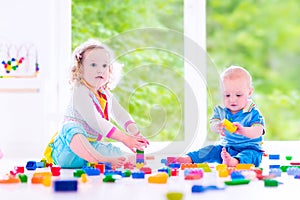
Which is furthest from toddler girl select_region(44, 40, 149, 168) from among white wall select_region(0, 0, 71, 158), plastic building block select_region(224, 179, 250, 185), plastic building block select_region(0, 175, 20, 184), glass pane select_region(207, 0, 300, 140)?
glass pane select_region(207, 0, 300, 140)

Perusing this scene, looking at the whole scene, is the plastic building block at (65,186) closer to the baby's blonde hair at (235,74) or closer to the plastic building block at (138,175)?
the plastic building block at (138,175)

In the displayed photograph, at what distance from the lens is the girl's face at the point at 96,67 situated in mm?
2070

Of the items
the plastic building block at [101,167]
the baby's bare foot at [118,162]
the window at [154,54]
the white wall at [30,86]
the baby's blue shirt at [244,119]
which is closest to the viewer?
the plastic building block at [101,167]

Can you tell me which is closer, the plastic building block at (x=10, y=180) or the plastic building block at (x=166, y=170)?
the plastic building block at (x=10, y=180)

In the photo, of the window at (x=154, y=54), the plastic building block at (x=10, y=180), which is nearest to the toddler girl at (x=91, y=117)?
the window at (x=154, y=54)

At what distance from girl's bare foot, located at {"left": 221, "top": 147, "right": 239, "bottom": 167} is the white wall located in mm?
1110

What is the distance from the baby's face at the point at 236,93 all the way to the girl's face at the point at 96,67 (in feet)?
1.52

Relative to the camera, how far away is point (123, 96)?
8.06 ft

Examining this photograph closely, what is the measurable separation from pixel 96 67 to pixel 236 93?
1.78ft

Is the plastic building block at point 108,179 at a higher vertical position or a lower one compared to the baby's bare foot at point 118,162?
lower

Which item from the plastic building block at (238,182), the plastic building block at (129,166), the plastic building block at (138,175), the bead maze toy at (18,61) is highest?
the bead maze toy at (18,61)

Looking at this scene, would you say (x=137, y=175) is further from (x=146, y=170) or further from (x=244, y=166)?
(x=244, y=166)

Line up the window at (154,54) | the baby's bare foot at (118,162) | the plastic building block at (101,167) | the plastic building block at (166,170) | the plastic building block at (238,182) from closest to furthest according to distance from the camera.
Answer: the plastic building block at (238,182) → the plastic building block at (166,170) → the plastic building block at (101,167) → the baby's bare foot at (118,162) → the window at (154,54)

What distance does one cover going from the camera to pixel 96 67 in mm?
2086
